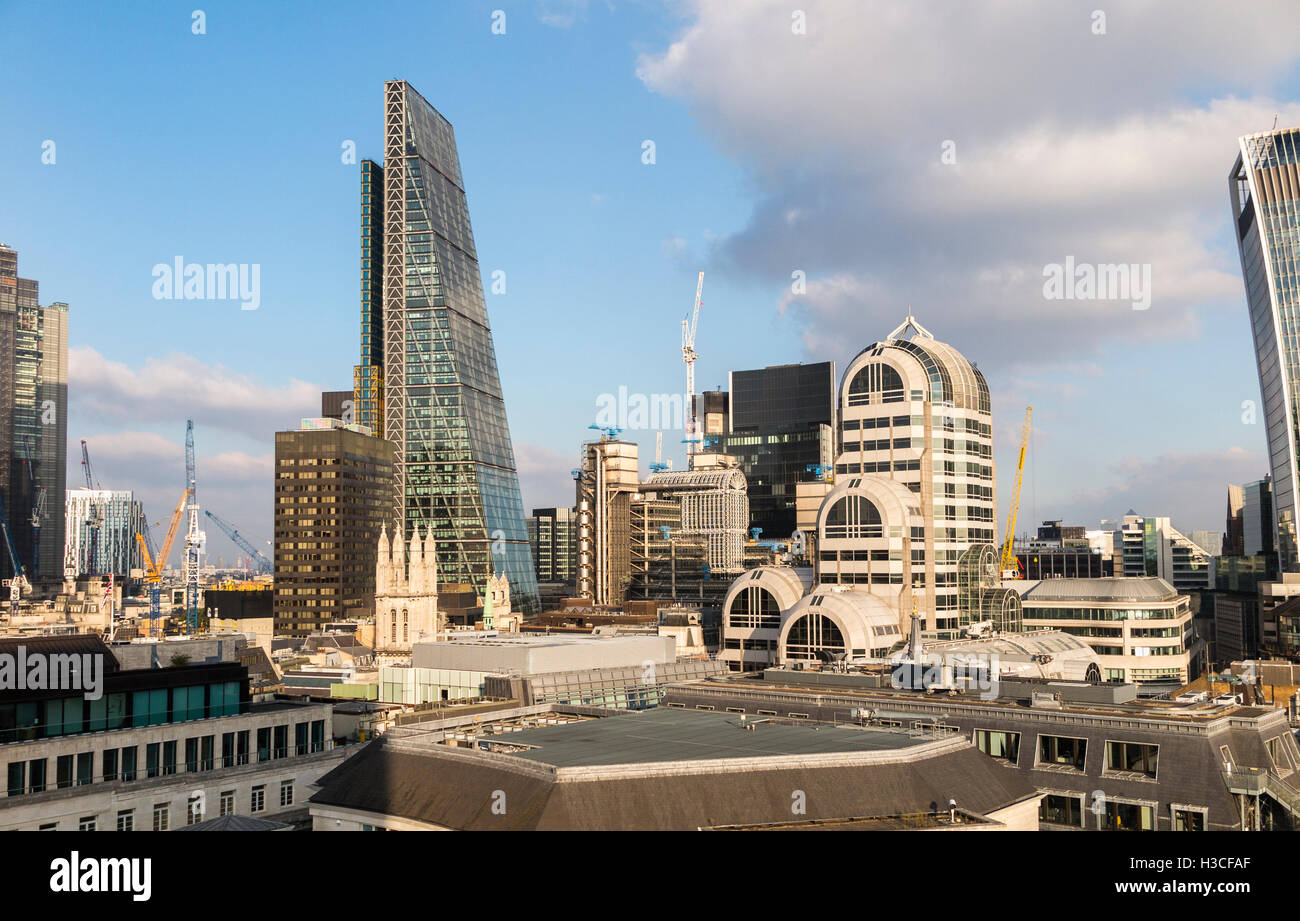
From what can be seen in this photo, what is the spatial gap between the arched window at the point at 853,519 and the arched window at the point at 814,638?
15971 mm

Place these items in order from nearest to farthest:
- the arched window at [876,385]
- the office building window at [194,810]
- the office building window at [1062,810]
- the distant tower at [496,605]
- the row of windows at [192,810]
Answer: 1. the row of windows at [192,810]
2. the office building window at [1062,810]
3. the office building window at [194,810]
4. the arched window at [876,385]
5. the distant tower at [496,605]

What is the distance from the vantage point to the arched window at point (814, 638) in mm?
105938

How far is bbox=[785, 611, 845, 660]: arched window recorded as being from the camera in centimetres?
10594

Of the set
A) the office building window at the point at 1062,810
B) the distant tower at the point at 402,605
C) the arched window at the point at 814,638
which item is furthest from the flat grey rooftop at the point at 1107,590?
the distant tower at the point at 402,605

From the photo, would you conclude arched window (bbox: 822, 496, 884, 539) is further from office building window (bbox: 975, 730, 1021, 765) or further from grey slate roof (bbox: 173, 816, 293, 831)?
grey slate roof (bbox: 173, 816, 293, 831)

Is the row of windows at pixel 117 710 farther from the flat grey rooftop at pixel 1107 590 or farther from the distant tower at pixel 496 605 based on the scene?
the distant tower at pixel 496 605

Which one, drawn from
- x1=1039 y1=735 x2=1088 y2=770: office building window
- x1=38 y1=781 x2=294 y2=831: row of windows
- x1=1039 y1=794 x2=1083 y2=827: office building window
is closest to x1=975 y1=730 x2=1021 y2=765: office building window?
x1=1039 y1=735 x2=1088 y2=770: office building window

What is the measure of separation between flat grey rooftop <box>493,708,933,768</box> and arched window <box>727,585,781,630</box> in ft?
206

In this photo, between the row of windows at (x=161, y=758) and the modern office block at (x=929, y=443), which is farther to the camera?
the modern office block at (x=929, y=443)

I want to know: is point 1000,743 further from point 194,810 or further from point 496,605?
point 496,605
